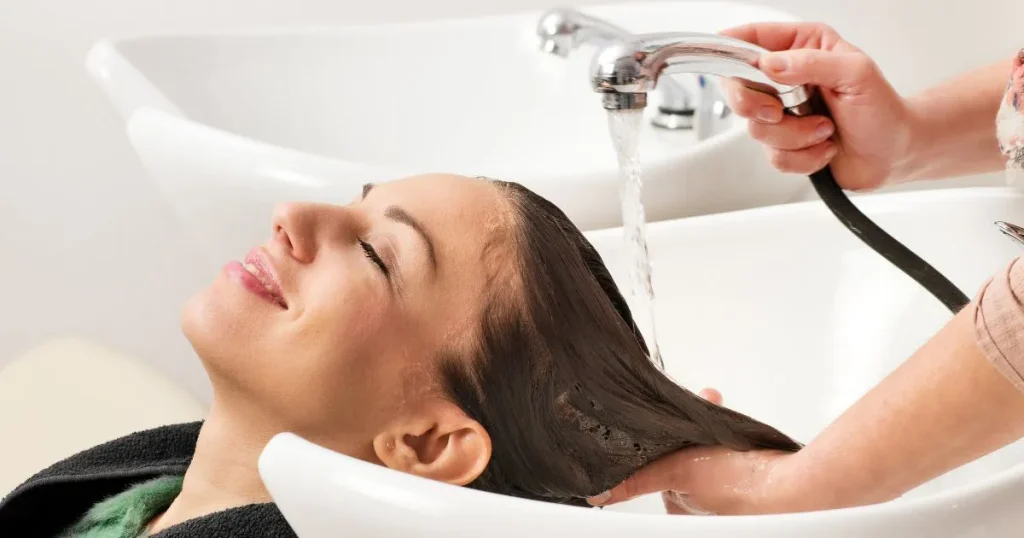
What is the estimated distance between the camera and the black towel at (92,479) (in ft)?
3.22

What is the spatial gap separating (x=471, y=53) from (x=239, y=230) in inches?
22.9

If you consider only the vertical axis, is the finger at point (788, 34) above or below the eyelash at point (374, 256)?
Answer: above

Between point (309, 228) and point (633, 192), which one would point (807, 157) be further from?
point (309, 228)

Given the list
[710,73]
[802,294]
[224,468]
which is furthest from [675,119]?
[224,468]

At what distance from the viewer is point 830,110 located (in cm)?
101

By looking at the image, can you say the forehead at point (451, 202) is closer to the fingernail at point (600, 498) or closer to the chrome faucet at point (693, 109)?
the fingernail at point (600, 498)

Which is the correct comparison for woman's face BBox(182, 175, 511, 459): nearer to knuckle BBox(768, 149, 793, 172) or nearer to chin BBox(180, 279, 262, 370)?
chin BBox(180, 279, 262, 370)

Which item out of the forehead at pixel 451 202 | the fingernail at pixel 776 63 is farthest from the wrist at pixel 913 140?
the forehead at pixel 451 202

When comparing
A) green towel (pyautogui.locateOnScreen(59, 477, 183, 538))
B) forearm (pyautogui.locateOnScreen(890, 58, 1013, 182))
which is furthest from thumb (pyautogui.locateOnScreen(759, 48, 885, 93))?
green towel (pyautogui.locateOnScreen(59, 477, 183, 538))

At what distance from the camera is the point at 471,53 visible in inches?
62.6

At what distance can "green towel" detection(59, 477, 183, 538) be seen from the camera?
0.95 metres

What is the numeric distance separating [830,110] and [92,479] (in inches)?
33.9

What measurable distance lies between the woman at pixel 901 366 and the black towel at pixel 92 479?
438mm

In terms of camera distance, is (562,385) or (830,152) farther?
(830,152)
